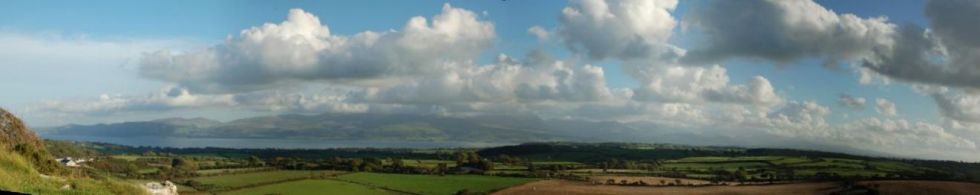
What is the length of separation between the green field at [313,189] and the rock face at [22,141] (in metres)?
50.7

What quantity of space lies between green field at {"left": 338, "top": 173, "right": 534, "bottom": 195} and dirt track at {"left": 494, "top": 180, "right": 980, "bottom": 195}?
359 cm

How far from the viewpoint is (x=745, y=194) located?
7019 cm

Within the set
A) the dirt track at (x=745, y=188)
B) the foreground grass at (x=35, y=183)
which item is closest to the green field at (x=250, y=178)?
the dirt track at (x=745, y=188)

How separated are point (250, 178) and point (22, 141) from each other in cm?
6542

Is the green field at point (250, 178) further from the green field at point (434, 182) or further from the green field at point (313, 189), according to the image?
the green field at point (434, 182)

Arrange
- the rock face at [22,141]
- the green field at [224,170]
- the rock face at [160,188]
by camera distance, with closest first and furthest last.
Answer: the rock face at [22,141] → the rock face at [160,188] → the green field at [224,170]

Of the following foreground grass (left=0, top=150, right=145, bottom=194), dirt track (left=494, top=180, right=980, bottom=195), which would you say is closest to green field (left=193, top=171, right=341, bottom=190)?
Answer: dirt track (left=494, top=180, right=980, bottom=195)

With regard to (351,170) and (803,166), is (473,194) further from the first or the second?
(803,166)

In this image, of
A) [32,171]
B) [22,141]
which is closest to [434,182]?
[22,141]

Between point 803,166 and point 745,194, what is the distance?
23.4m

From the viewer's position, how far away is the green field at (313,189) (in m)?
75.6

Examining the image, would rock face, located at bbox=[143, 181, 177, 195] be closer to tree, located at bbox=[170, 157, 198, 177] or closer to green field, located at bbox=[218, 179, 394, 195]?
green field, located at bbox=[218, 179, 394, 195]

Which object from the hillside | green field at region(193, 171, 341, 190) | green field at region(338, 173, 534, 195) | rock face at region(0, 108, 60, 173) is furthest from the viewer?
green field at region(193, 171, 341, 190)

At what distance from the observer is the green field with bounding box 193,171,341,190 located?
8094 cm
